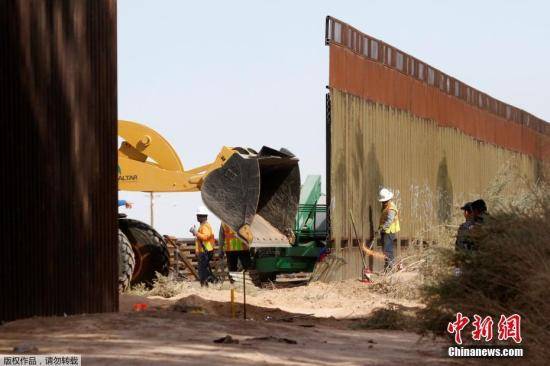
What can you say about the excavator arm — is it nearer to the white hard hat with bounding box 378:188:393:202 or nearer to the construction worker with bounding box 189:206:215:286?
the construction worker with bounding box 189:206:215:286

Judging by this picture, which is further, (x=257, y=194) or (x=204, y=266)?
(x=204, y=266)

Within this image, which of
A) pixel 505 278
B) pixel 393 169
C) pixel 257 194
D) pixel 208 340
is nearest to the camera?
pixel 505 278

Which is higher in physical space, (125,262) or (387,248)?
(387,248)

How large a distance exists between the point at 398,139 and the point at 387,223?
11.9ft

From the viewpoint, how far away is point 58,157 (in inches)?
516

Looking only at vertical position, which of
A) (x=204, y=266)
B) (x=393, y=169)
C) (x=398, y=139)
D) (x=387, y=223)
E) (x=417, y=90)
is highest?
(x=417, y=90)

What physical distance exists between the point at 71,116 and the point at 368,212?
1199 centimetres

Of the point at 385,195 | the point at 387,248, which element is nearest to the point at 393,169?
the point at 385,195

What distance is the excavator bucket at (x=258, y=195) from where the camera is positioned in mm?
14945

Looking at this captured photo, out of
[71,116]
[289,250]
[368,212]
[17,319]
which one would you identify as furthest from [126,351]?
[368,212]

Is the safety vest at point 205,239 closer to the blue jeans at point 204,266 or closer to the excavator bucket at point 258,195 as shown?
the blue jeans at point 204,266
